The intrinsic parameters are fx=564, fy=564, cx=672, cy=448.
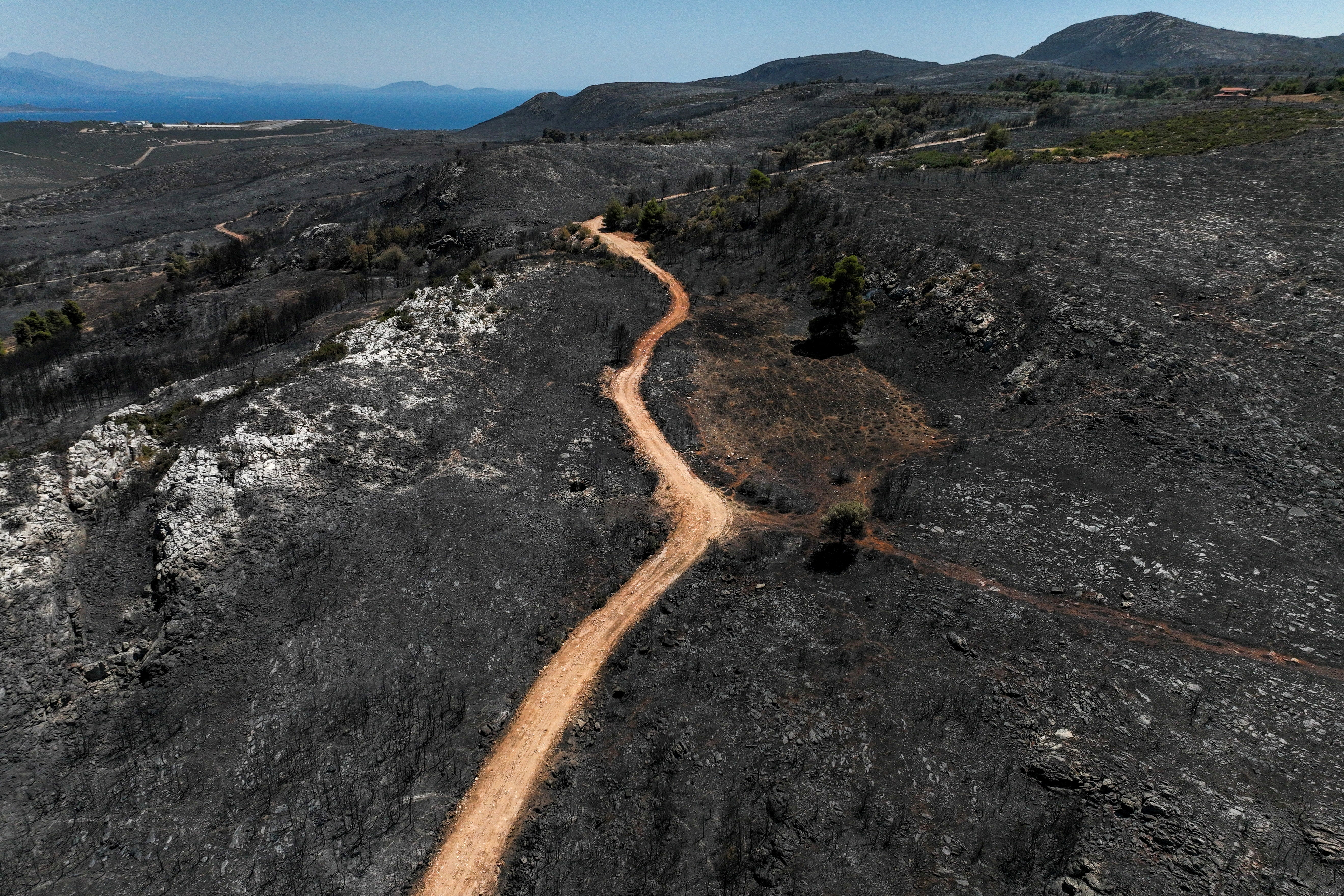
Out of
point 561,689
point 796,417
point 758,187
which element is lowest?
point 561,689

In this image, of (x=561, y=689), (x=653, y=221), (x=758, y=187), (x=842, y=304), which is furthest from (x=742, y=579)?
(x=758, y=187)

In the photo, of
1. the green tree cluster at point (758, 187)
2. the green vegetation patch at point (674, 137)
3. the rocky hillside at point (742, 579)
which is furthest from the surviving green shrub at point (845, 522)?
the green vegetation patch at point (674, 137)

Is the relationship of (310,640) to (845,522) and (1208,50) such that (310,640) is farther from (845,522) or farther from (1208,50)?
(1208,50)

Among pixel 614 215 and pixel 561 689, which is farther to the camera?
pixel 614 215

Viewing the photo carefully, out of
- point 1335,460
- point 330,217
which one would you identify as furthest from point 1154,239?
point 330,217

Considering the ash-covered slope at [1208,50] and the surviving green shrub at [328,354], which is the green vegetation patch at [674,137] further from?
the ash-covered slope at [1208,50]

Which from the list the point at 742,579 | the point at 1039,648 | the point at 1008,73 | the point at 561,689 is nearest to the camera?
the point at 1039,648
